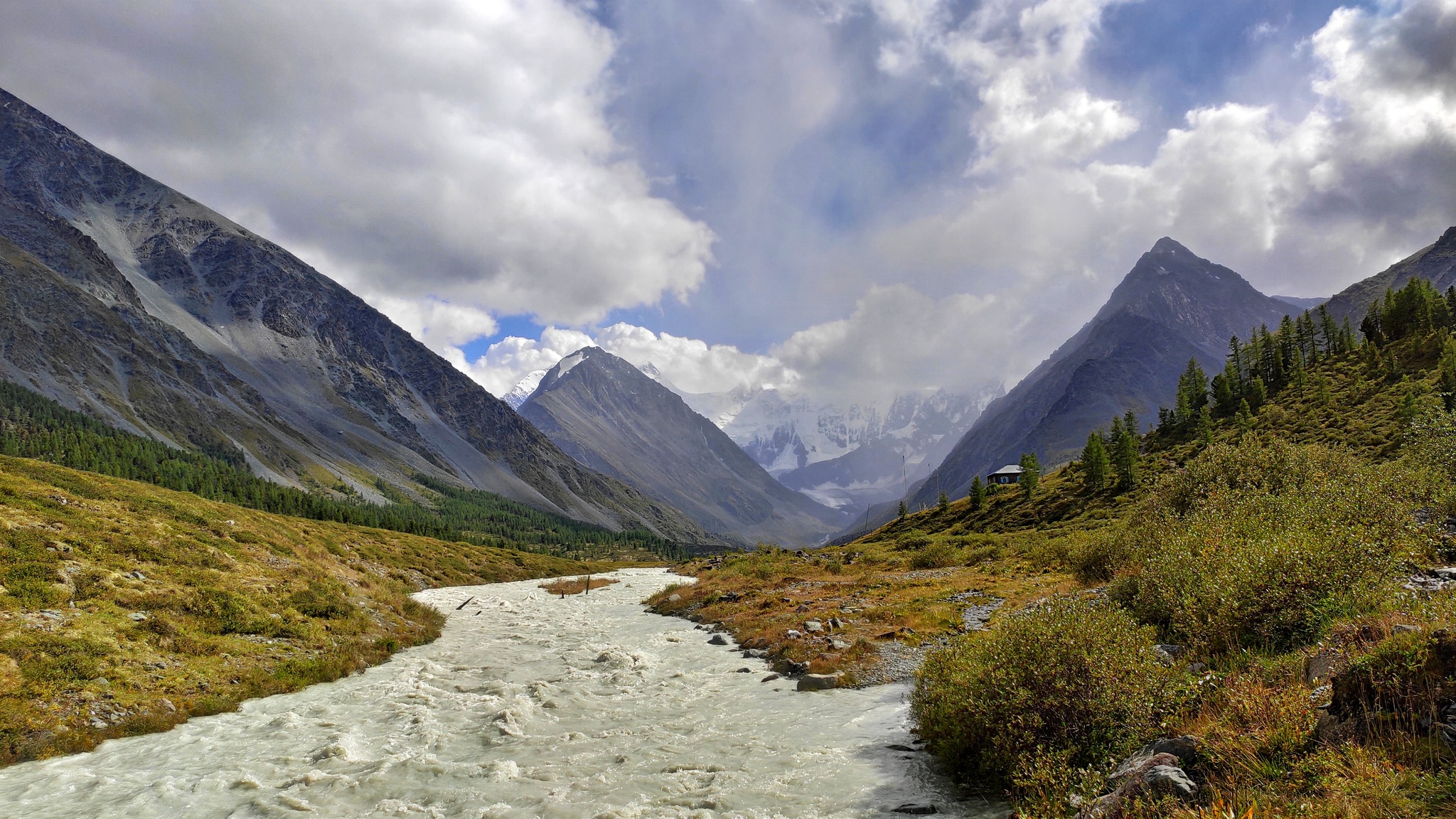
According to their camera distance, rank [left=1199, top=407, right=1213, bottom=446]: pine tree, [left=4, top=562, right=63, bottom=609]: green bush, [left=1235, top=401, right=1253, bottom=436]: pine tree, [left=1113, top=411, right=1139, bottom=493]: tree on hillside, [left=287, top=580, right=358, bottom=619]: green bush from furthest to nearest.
Answer: [left=1199, top=407, right=1213, bottom=446]: pine tree
[left=1235, top=401, right=1253, bottom=436]: pine tree
[left=1113, top=411, right=1139, bottom=493]: tree on hillside
[left=287, top=580, right=358, bottom=619]: green bush
[left=4, top=562, right=63, bottom=609]: green bush

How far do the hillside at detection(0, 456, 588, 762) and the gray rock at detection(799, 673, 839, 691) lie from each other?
21.1 metres

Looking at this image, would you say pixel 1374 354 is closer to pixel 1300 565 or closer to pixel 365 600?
pixel 1300 565

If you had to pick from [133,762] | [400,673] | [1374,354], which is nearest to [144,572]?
[400,673]

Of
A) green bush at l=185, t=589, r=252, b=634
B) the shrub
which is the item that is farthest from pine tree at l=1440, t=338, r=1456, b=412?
green bush at l=185, t=589, r=252, b=634

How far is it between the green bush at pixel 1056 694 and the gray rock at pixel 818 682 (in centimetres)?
957

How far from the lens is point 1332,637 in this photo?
12.1 m

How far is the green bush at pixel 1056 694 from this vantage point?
12203mm

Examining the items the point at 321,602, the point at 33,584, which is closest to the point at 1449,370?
the point at 321,602

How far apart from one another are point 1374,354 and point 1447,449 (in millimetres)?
112259

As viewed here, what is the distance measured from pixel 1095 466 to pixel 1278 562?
102 metres

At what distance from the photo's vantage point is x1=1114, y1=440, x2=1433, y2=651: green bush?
1395cm

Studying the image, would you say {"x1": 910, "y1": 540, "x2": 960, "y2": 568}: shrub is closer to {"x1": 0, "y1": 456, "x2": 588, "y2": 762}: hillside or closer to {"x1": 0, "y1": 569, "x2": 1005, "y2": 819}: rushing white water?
{"x1": 0, "y1": 569, "x2": 1005, "y2": 819}: rushing white water

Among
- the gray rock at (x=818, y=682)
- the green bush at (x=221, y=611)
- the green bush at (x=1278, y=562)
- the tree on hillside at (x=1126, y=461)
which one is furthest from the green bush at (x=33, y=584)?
the tree on hillside at (x=1126, y=461)

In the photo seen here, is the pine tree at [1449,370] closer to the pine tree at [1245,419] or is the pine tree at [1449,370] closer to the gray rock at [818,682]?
the pine tree at [1245,419]
